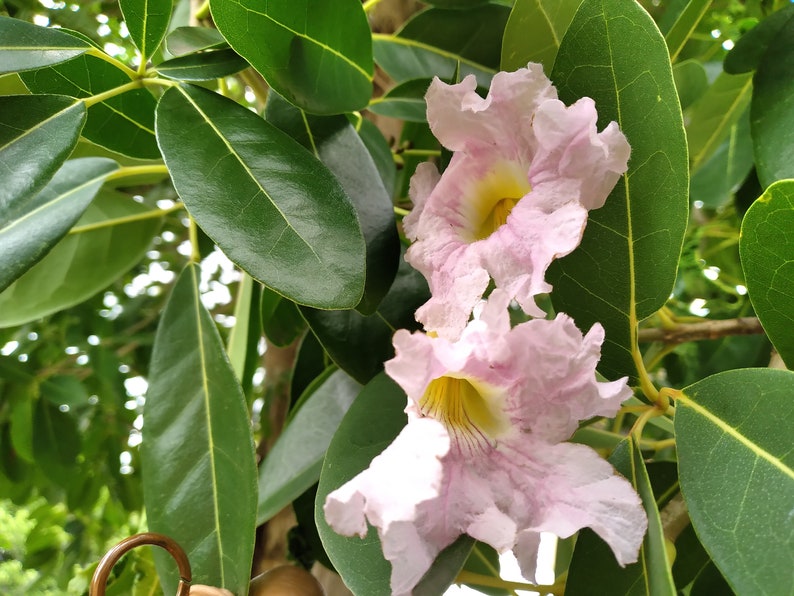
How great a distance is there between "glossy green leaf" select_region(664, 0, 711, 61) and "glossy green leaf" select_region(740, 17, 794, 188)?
0.27ft

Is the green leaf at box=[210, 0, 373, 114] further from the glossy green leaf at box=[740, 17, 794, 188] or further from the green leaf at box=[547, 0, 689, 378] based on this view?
the glossy green leaf at box=[740, 17, 794, 188]

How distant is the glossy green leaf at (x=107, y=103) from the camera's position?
0.61 metres

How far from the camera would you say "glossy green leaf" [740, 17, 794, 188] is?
62cm

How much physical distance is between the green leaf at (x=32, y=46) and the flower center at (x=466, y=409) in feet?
1.23

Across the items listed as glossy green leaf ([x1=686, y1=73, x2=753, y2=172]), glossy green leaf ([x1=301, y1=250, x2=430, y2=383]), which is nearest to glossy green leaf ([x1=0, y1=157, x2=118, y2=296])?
glossy green leaf ([x1=301, y1=250, x2=430, y2=383])

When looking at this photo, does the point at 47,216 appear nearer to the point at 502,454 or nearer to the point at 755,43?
the point at 502,454

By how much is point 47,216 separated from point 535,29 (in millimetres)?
478

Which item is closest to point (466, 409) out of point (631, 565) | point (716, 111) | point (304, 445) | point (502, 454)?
point (502, 454)

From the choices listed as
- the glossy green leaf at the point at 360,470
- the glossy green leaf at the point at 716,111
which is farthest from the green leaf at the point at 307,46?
the glossy green leaf at the point at 716,111

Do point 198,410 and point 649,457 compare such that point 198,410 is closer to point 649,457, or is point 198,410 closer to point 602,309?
point 602,309

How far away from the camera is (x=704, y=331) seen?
83 centimetres

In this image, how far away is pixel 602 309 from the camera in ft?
1.72

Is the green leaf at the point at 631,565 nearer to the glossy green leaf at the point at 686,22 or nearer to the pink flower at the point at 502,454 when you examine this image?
the pink flower at the point at 502,454

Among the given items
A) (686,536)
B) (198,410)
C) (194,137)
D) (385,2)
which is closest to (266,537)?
(198,410)
